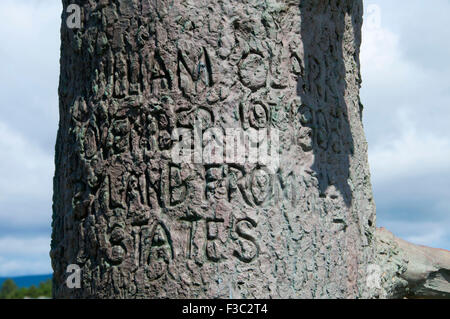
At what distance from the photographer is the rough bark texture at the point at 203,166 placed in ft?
9.92

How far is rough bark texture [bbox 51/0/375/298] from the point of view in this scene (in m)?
3.02

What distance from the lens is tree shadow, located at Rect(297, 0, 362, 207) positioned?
3311 millimetres

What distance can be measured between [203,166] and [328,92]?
2.62 ft

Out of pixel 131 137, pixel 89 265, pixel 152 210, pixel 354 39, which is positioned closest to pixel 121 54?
pixel 131 137

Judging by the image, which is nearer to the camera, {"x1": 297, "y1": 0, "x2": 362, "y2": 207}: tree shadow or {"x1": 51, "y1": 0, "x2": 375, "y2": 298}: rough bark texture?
{"x1": 51, "y1": 0, "x2": 375, "y2": 298}: rough bark texture

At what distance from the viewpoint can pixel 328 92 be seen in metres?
3.44

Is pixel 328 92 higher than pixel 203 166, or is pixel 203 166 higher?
A: pixel 328 92

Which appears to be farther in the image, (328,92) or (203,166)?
(328,92)

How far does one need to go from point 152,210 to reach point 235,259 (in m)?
0.42

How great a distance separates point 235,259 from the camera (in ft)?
9.84

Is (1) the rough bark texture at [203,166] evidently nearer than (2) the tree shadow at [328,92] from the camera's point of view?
Yes

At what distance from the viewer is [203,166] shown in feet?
10.0

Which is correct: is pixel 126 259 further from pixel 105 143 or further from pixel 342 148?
pixel 342 148

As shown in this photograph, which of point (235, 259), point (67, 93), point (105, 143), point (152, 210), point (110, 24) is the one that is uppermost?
point (110, 24)
